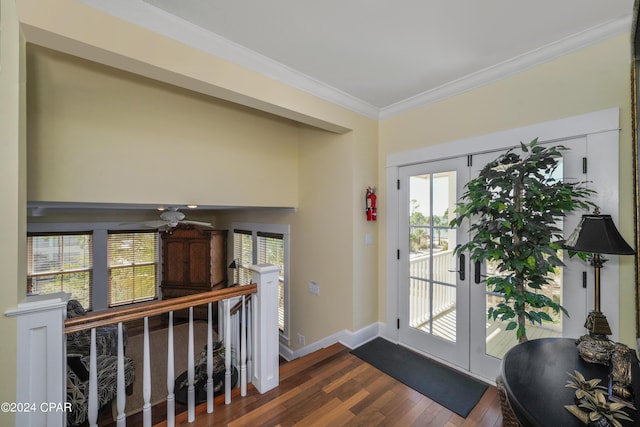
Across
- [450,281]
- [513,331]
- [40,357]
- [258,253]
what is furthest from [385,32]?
[258,253]

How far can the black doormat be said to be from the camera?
205 centimetres

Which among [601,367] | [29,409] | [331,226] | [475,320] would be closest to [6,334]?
[29,409]

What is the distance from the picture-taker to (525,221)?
1.70 metres

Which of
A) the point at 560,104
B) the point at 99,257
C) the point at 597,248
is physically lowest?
the point at 99,257

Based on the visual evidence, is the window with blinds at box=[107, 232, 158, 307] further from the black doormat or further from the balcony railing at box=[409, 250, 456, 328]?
the balcony railing at box=[409, 250, 456, 328]

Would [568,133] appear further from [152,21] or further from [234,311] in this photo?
[234,311]

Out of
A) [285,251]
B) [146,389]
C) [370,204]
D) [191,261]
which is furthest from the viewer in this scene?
[191,261]

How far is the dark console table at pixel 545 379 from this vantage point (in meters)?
0.92

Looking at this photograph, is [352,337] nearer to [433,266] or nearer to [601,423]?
[433,266]

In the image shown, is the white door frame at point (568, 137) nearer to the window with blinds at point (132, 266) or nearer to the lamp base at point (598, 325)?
the lamp base at point (598, 325)

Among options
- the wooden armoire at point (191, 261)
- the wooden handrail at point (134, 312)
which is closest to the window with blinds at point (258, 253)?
the wooden armoire at point (191, 261)

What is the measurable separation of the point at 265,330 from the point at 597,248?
6.97 feet

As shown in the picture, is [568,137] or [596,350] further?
[568,137]

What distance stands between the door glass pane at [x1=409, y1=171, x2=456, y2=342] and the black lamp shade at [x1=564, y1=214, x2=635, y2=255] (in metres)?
1.08
